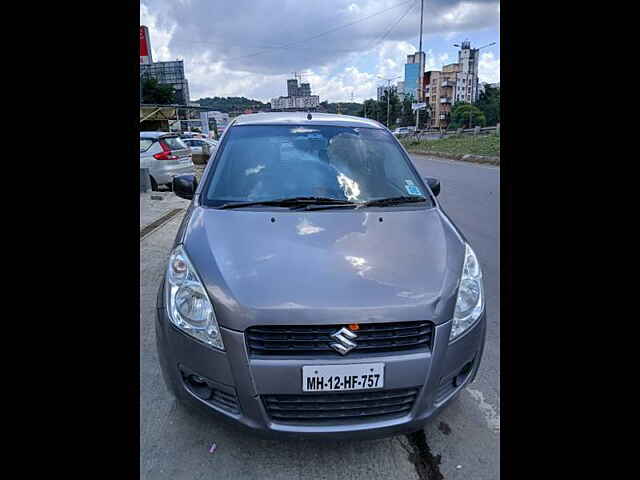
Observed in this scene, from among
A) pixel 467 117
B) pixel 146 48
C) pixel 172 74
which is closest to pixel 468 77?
pixel 467 117

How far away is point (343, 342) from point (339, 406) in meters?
0.29

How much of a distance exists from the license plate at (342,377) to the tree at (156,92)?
51147 millimetres

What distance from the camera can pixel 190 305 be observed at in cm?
183

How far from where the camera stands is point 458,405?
233cm

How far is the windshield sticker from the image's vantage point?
277cm

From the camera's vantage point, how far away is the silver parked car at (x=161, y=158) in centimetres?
1066

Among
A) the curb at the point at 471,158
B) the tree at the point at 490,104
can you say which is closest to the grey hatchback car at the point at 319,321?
the curb at the point at 471,158

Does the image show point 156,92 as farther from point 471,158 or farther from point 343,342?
point 343,342

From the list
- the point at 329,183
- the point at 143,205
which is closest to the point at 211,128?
the point at 143,205

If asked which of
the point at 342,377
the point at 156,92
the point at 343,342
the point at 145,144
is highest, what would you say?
the point at 156,92

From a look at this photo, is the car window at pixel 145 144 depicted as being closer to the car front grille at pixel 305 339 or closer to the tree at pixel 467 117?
the car front grille at pixel 305 339

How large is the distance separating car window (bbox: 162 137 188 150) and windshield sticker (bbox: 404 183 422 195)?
9443 mm

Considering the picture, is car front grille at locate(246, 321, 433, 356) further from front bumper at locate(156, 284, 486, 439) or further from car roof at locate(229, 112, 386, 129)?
car roof at locate(229, 112, 386, 129)

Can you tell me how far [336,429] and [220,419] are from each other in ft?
1.68
